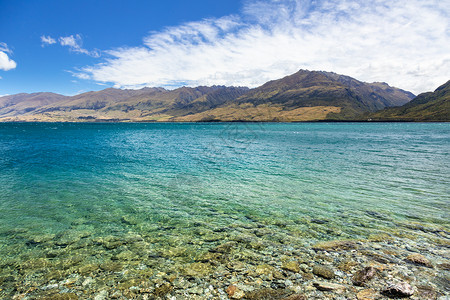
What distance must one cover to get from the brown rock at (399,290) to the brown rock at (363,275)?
0.70 metres

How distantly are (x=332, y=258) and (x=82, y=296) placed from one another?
10.2 meters

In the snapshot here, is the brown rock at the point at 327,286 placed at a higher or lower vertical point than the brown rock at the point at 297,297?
lower

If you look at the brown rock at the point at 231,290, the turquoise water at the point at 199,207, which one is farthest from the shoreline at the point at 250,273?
the turquoise water at the point at 199,207

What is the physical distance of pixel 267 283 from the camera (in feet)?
27.7

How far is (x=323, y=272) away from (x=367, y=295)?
169cm

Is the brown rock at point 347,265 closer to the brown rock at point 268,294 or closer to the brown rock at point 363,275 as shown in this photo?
the brown rock at point 363,275

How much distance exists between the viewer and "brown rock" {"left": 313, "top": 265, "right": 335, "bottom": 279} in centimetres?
874

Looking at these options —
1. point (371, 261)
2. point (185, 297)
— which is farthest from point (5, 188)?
point (371, 261)

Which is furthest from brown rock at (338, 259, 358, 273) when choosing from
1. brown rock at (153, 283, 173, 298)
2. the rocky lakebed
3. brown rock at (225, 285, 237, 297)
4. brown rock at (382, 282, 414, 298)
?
brown rock at (153, 283, 173, 298)

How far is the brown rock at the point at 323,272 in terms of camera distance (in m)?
8.74

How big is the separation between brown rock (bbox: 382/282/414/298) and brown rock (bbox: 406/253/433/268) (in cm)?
266

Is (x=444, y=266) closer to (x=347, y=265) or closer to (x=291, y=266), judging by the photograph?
(x=347, y=265)

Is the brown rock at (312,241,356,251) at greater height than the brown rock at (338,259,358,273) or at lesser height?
lesser

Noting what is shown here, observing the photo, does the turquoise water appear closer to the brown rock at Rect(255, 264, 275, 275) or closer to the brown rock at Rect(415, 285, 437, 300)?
the brown rock at Rect(255, 264, 275, 275)
